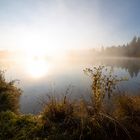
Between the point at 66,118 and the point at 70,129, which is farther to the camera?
the point at 66,118

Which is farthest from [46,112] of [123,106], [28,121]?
[123,106]

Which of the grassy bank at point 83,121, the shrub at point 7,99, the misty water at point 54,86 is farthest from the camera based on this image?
the misty water at point 54,86

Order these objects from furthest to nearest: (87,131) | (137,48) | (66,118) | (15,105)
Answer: (137,48), (15,105), (66,118), (87,131)

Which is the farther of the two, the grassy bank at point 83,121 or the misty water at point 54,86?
the misty water at point 54,86

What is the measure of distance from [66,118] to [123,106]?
142 cm

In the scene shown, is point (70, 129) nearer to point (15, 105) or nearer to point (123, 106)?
point (123, 106)

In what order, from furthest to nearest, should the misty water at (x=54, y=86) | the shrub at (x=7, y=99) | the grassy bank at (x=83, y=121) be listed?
the misty water at (x=54, y=86) < the shrub at (x=7, y=99) < the grassy bank at (x=83, y=121)

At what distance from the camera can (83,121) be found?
14.0 ft

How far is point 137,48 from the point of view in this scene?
8638 cm

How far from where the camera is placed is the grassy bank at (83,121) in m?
4.04

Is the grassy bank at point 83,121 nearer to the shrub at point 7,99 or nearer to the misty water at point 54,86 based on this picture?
the misty water at point 54,86

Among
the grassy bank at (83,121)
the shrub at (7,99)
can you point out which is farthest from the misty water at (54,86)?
the shrub at (7,99)

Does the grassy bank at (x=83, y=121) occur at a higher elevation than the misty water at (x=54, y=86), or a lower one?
higher

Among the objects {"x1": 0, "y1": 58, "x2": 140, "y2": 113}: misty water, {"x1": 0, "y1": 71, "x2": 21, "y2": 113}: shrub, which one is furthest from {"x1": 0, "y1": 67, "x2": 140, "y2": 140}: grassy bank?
{"x1": 0, "y1": 71, "x2": 21, "y2": 113}: shrub
